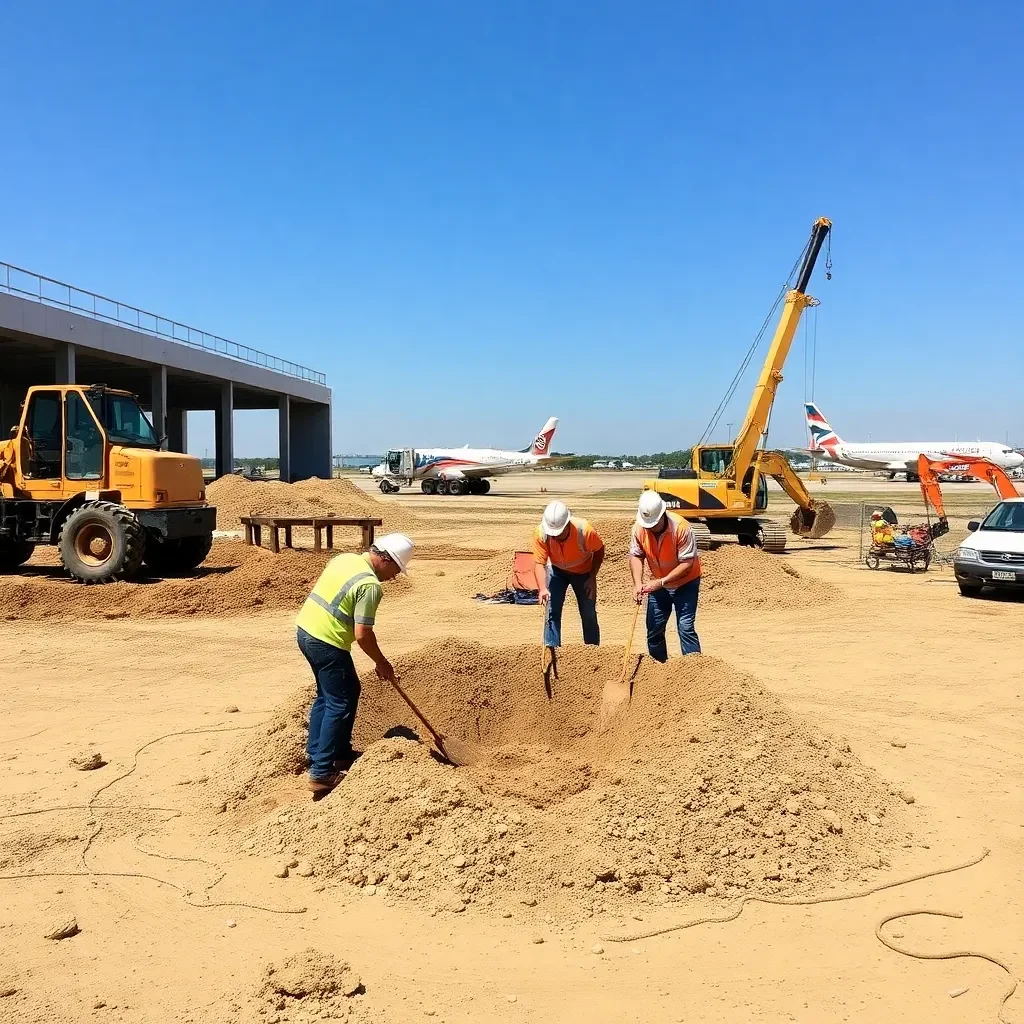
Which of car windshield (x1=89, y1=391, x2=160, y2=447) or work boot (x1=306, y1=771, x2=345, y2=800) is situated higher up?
car windshield (x1=89, y1=391, x2=160, y2=447)

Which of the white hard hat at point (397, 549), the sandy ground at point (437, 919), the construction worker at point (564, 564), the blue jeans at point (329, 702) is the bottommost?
the sandy ground at point (437, 919)

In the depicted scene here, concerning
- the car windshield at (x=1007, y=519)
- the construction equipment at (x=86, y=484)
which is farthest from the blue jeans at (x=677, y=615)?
the car windshield at (x=1007, y=519)

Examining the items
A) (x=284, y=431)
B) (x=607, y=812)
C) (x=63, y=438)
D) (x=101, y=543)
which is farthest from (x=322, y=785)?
(x=284, y=431)

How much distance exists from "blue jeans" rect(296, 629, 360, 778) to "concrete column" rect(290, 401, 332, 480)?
41.4 m

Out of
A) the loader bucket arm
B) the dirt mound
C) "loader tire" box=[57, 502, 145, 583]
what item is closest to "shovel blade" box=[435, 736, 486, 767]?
"loader tire" box=[57, 502, 145, 583]

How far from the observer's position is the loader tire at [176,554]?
13906 millimetres

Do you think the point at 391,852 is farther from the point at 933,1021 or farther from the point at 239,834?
the point at 933,1021

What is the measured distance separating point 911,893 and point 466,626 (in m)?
7.33

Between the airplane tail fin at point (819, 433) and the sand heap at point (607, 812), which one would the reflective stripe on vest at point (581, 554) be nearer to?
the sand heap at point (607, 812)

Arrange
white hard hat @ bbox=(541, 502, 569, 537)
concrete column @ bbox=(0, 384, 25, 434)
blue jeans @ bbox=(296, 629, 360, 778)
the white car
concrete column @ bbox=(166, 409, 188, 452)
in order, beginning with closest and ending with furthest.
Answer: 1. blue jeans @ bbox=(296, 629, 360, 778)
2. white hard hat @ bbox=(541, 502, 569, 537)
3. the white car
4. concrete column @ bbox=(0, 384, 25, 434)
5. concrete column @ bbox=(166, 409, 188, 452)

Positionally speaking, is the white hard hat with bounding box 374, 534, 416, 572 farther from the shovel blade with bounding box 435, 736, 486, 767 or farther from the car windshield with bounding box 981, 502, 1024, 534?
the car windshield with bounding box 981, 502, 1024, 534

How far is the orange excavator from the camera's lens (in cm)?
1714

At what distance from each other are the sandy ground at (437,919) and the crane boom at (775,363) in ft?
34.6

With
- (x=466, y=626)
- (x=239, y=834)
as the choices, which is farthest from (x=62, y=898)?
(x=466, y=626)
